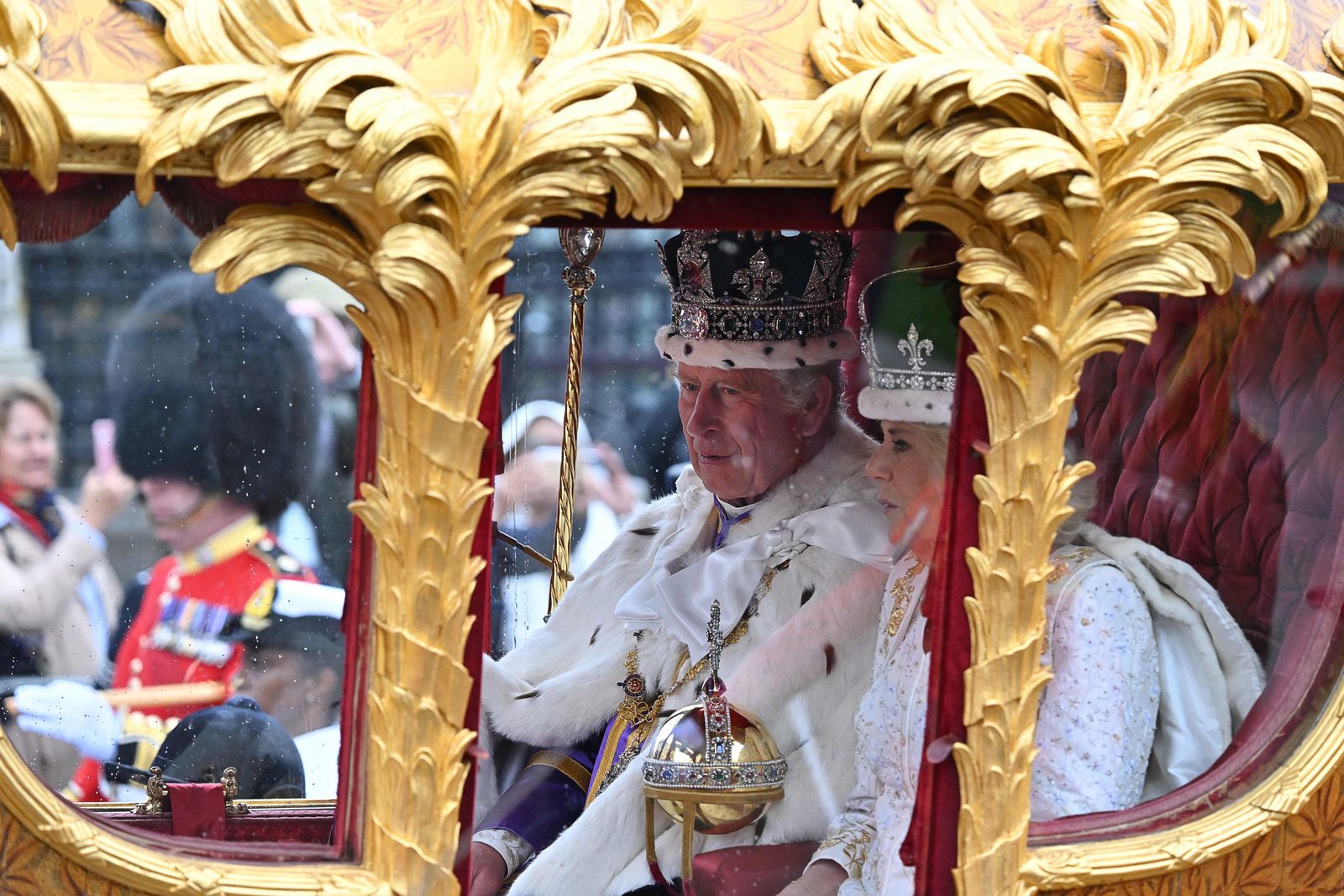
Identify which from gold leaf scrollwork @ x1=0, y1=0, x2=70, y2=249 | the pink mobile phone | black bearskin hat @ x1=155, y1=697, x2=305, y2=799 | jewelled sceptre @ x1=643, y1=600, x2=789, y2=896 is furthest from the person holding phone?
jewelled sceptre @ x1=643, y1=600, x2=789, y2=896

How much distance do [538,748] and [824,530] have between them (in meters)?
0.71

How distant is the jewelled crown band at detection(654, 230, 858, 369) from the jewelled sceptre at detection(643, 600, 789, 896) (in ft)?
1.92

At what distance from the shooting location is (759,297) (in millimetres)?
2701

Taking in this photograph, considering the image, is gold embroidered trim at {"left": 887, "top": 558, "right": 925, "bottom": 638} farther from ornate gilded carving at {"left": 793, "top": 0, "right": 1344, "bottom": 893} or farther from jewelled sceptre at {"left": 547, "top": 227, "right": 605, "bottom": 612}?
jewelled sceptre at {"left": 547, "top": 227, "right": 605, "bottom": 612}

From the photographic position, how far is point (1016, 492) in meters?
1.92

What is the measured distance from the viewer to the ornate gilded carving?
179cm

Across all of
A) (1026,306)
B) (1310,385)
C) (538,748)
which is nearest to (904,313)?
(1026,306)

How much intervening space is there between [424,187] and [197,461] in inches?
19.5

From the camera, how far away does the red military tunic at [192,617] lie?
2012mm

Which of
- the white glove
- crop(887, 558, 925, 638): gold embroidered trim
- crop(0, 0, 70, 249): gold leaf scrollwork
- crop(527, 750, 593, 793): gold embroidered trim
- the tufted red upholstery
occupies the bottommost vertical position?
crop(527, 750, 593, 793): gold embroidered trim

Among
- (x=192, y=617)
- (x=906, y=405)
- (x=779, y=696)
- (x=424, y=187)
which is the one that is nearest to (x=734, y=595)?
(x=779, y=696)

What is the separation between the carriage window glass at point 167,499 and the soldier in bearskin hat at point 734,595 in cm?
72

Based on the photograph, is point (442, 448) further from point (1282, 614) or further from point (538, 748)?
point (538, 748)

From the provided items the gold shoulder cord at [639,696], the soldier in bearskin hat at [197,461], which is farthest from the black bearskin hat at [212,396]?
the gold shoulder cord at [639,696]
